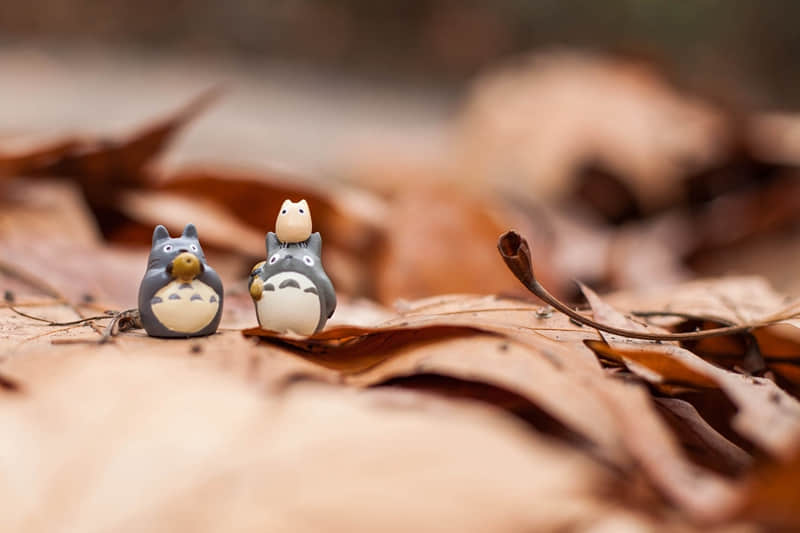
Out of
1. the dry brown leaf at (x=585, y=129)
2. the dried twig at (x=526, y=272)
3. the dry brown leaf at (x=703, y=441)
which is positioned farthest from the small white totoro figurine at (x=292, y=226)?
the dry brown leaf at (x=585, y=129)

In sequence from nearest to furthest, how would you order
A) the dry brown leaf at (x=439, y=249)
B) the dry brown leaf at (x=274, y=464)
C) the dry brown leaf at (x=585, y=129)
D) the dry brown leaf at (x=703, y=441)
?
1. the dry brown leaf at (x=274, y=464)
2. the dry brown leaf at (x=703, y=441)
3. the dry brown leaf at (x=439, y=249)
4. the dry brown leaf at (x=585, y=129)

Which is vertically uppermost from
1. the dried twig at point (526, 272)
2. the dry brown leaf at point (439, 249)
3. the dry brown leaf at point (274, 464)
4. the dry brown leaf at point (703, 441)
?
the dry brown leaf at point (439, 249)

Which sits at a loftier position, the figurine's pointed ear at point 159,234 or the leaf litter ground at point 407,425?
the figurine's pointed ear at point 159,234

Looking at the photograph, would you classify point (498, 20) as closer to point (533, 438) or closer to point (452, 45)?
point (452, 45)

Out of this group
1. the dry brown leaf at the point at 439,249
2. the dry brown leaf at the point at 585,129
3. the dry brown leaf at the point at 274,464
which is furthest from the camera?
the dry brown leaf at the point at 585,129

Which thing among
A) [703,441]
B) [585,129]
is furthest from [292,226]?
[585,129]

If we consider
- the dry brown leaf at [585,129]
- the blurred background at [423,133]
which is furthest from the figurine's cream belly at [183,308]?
the dry brown leaf at [585,129]

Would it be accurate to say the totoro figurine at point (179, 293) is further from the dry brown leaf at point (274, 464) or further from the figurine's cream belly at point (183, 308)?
the dry brown leaf at point (274, 464)

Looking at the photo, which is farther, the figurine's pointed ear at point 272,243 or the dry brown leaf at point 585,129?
the dry brown leaf at point 585,129
